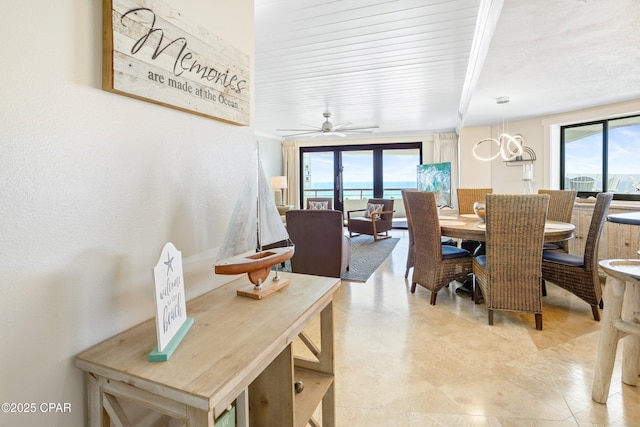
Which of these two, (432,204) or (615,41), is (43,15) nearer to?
(432,204)

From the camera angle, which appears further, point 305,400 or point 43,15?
point 305,400

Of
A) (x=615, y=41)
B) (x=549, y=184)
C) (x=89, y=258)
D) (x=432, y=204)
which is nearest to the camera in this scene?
(x=89, y=258)

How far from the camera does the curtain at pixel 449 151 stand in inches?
292

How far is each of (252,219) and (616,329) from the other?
6.03ft

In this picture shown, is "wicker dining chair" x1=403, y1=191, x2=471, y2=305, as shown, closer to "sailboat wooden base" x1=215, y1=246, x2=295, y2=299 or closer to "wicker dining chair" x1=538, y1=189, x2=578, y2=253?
"wicker dining chair" x1=538, y1=189, x2=578, y2=253

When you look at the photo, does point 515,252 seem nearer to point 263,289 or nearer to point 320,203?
point 263,289

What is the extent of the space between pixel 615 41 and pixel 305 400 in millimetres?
3146

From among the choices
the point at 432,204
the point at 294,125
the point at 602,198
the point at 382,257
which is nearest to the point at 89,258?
the point at 432,204

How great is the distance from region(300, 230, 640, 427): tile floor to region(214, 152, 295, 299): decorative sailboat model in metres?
0.88

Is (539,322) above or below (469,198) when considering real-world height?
below

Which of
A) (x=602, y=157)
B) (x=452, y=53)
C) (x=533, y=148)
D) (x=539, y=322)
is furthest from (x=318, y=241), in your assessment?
(x=602, y=157)

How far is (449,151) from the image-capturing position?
296 inches

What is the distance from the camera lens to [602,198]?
2439 mm

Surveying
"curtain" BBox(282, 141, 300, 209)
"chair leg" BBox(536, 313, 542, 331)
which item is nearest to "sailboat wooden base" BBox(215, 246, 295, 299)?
"chair leg" BBox(536, 313, 542, 331)
